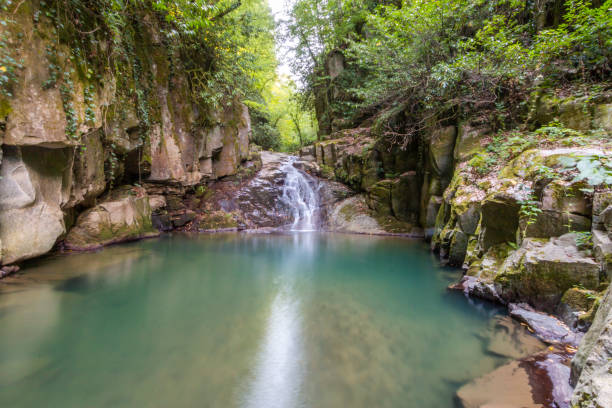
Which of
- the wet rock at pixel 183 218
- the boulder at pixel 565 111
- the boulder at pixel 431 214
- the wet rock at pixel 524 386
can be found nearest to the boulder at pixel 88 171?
the wet rock at pixel 183 218

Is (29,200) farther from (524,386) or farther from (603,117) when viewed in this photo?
(603,117)

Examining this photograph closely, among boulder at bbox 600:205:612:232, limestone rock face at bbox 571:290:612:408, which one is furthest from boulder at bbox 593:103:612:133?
limestone rock face at bbox 571:290:612:408

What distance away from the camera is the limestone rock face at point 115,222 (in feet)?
22.3

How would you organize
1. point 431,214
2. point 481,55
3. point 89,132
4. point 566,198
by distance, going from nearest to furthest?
point 566,198 → point 89,132 → point 481,55 → point 431,214

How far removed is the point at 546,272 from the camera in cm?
310

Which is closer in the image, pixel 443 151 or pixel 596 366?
pixel 596 366

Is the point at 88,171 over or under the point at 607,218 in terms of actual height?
over

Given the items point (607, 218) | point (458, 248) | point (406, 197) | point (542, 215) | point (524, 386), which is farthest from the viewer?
point (406, 197)

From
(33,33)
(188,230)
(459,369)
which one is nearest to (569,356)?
(459,369)

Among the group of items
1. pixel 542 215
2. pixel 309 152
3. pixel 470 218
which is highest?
pixel 309 152

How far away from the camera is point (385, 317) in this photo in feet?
11.7

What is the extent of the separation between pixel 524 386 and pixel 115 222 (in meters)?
9.35

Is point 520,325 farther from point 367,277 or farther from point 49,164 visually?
point 49,164

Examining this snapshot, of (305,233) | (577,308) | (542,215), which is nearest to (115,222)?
(305,233)
